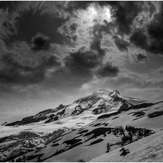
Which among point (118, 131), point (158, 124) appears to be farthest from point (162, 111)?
point (118, 131)

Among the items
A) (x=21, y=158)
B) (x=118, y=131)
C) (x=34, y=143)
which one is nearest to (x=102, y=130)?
(x=118, y=131)

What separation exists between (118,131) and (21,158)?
48792 mm

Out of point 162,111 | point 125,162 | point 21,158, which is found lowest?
point 21,158

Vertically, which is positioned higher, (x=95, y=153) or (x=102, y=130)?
(x=102, y=130)

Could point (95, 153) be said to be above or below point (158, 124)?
below

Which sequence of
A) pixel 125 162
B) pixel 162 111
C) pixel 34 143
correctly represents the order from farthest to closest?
pixel 34 143 < pixel 162 111 < pixel 125 162

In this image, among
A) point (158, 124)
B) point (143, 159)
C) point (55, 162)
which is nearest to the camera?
point (143, 159)

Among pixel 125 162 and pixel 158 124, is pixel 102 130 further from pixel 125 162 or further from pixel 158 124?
pixel 125 162

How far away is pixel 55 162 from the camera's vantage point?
51.3 meters

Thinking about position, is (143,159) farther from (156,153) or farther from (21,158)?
(21,158)

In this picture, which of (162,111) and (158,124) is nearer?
(158,124)

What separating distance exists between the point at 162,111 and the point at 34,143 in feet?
454

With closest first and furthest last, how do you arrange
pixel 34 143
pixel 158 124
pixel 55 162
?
1. pixel 55 162
2. pixel 158 124
3. pixel 34 143

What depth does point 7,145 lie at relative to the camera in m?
170
